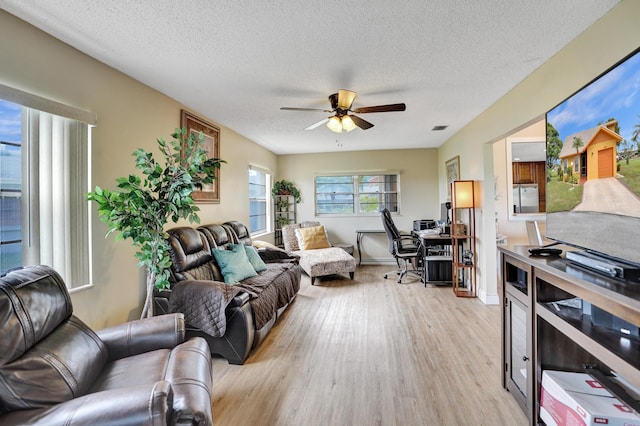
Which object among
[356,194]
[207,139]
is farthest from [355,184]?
[207,139]

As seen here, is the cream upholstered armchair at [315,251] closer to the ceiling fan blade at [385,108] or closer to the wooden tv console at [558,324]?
the ceiling fan blade at [385,108]

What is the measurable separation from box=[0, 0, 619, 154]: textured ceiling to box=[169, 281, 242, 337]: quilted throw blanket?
1838mm

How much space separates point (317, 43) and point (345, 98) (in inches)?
33.2

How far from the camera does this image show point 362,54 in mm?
2207

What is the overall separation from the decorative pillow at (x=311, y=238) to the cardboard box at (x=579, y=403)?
4.37 meters

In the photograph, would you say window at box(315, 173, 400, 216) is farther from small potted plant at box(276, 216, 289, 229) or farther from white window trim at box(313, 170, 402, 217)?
small potted plant at box(276, 216, 289, 229)

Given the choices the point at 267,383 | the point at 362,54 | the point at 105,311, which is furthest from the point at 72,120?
the point at 267,383

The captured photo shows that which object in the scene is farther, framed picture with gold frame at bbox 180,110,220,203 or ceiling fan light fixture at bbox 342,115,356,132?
framed picture with gold frame at bbox 180,110,220,203

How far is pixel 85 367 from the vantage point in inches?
57.7

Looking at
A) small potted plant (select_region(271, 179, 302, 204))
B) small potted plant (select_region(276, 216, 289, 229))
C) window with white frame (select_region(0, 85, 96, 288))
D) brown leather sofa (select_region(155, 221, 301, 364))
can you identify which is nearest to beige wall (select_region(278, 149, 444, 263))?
small potted plant (select_region(271, 179, 302, 204))

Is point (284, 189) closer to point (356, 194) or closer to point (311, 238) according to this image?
point (311, 238)

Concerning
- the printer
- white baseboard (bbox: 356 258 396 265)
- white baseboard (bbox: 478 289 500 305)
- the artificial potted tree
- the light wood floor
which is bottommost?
the light wood floor

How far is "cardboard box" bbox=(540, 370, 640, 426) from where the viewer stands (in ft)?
3.84

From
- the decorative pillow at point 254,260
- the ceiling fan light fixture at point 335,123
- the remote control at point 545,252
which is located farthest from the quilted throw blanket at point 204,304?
the remote control at point 545,252
